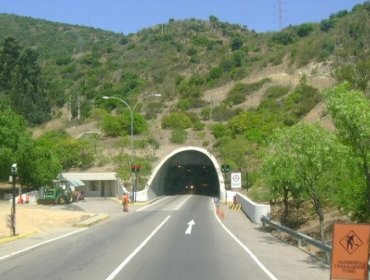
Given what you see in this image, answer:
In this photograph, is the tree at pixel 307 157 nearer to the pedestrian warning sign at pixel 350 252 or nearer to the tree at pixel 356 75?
the pedestrian warning sign at pixel 350 252

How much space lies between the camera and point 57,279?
46.0 ft

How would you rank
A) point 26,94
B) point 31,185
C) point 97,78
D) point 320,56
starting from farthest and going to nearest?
point 97,78 < point 320,56 < point 26,94 < point 31,185

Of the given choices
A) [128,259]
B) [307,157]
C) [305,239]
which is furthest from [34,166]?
[128,259]

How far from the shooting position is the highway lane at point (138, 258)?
15008 mm

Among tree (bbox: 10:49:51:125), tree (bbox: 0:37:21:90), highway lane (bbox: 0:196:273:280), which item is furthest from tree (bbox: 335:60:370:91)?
tree (bbox: 0:37:21:90)

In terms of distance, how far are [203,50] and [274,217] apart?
140 metres

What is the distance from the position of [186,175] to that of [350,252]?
10448 centimetres

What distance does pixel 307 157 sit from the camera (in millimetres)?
24109

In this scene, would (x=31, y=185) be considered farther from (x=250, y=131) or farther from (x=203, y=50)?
(x=203, y=50)

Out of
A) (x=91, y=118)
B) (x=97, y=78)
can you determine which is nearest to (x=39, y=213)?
(x=91, y=118)

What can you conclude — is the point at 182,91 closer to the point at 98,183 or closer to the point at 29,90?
the point at 29,90

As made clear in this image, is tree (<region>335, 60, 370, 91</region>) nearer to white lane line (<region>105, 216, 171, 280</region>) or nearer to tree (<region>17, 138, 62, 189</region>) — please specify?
white lane line (<region>105, 216, 171, 280</region>)

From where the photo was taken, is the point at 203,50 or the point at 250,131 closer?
the point at 250,131

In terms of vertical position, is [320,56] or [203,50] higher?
[203,50]
